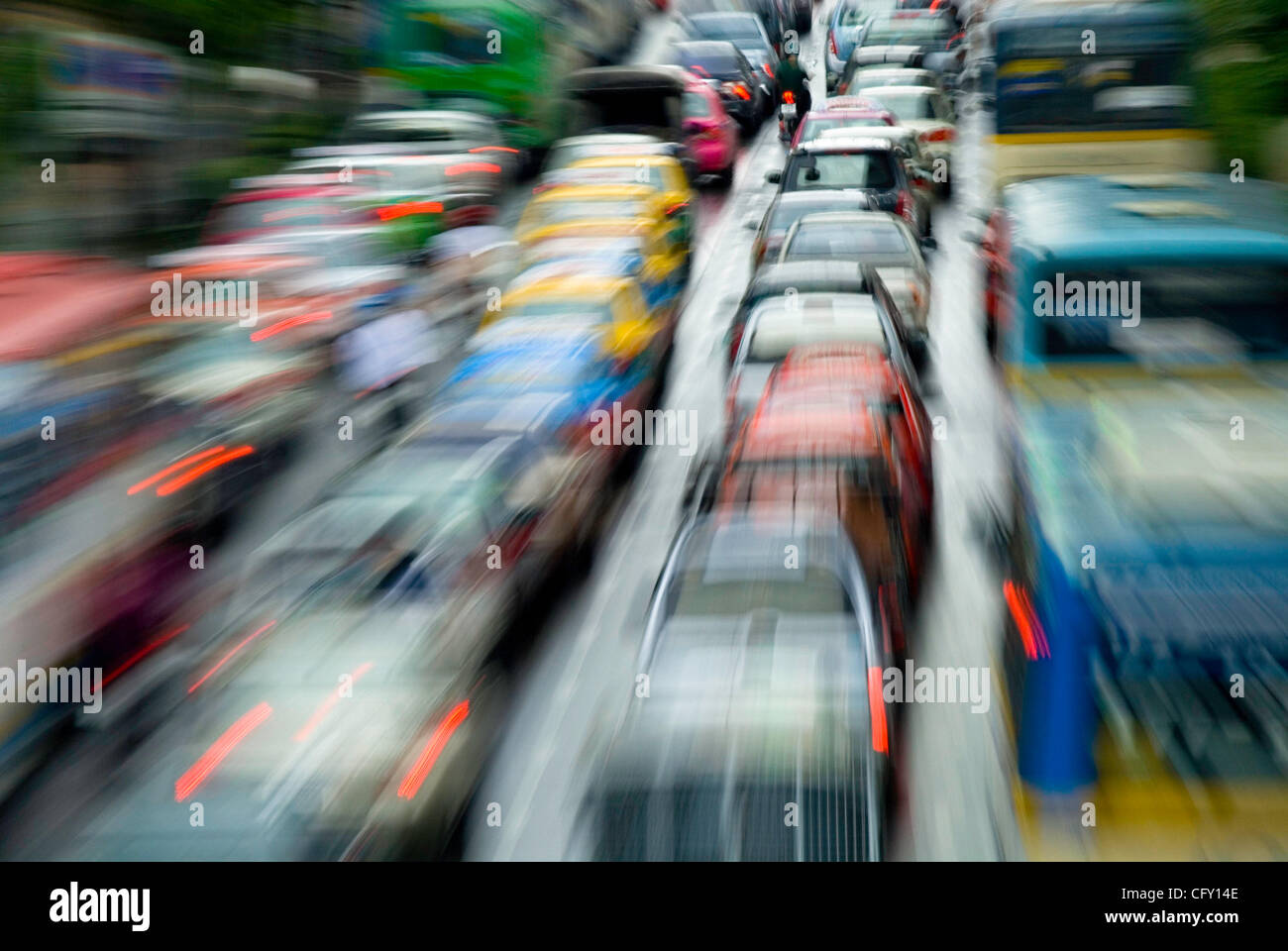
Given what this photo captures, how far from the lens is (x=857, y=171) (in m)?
13.7

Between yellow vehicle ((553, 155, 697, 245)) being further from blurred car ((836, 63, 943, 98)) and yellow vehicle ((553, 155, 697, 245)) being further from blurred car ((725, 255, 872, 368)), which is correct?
blurred car ((836, 63, 943, 98))

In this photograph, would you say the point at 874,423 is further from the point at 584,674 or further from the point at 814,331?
the point at 584,674

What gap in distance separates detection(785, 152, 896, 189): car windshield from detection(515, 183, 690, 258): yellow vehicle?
1.60m

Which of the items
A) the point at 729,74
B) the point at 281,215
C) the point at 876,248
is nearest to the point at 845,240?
the point at 876,248

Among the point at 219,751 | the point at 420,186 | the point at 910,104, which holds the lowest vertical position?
the point at 219,751

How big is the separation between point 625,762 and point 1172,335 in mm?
3495

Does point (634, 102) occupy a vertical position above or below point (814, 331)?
above

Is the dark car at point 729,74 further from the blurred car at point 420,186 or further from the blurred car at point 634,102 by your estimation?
the blurred car at point 420,186

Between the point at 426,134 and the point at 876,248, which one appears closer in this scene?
the point at 876,248

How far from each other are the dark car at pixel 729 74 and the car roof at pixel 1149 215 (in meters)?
15.3

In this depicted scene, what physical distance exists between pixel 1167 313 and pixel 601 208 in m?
7.71

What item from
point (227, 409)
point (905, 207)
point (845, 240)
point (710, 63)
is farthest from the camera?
point (710, 63)

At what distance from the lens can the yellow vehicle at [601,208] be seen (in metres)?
12.6
